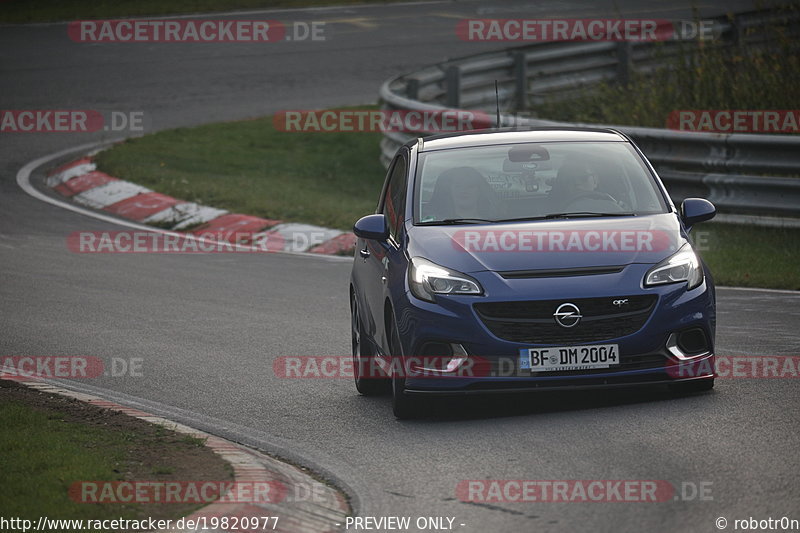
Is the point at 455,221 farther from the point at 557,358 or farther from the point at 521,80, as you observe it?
the point at 521,80

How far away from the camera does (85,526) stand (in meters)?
5.88

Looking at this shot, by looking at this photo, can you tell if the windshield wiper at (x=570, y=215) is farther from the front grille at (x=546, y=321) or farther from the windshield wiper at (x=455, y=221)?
the front grille at (x=546, y=321)

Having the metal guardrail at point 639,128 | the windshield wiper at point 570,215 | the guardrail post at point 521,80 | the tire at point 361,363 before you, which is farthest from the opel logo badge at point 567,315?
the guardrail post at point 521,80

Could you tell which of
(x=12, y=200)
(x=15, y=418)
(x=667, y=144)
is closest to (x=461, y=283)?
(x=15, y=418)

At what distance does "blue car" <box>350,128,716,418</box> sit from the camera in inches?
315

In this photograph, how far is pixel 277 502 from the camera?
6477mm


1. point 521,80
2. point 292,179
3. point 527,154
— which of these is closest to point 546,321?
point 527,154

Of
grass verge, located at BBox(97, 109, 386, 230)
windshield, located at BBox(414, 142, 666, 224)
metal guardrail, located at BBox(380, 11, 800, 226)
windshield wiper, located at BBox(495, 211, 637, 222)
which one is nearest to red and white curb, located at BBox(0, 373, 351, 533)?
windshield, located at BBox(414, 142, 666, 224)

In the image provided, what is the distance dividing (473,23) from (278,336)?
2429 centimetres

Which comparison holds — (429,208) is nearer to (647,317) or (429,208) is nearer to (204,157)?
(647,317)

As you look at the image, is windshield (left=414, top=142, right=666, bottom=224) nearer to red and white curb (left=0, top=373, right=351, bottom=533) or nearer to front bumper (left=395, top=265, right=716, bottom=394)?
front bumper (left=395, top=265, right=716, bottom=394)

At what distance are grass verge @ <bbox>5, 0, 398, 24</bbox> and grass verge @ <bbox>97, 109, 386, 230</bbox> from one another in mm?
9960

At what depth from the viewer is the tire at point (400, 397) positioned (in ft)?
27.4

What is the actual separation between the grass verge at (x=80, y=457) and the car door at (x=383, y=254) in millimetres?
1643
